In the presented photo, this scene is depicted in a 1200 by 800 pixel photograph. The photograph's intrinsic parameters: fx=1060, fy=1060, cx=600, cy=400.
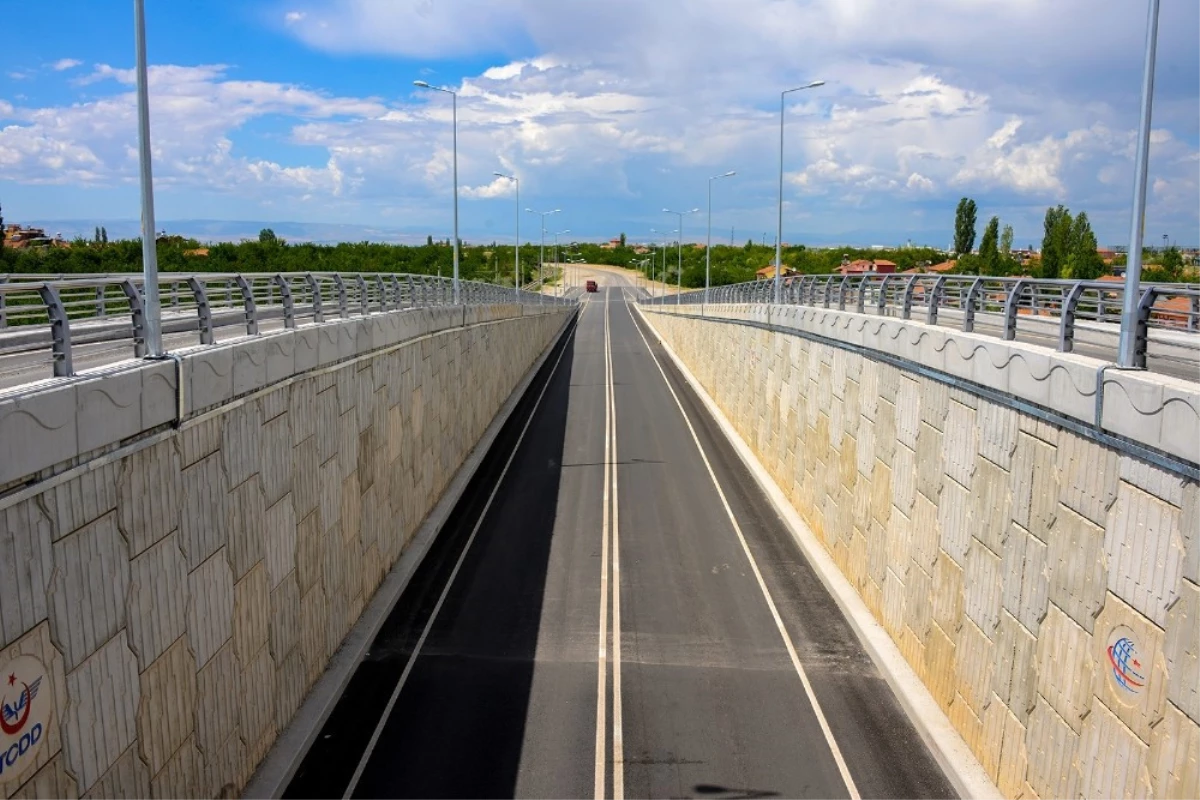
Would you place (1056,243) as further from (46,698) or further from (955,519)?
(46,698)

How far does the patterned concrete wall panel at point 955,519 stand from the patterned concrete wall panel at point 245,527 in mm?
8675

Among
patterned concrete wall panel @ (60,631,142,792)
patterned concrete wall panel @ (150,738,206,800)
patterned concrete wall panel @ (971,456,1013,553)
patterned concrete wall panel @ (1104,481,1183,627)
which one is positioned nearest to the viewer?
patterned concrete wall panel @ (60,631,142,792)

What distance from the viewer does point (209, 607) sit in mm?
10641

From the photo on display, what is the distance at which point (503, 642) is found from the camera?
1745 cm

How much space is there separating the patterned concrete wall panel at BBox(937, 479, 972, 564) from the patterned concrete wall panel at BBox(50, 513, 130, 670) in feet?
32.1

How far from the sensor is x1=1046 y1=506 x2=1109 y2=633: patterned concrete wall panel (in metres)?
9.73

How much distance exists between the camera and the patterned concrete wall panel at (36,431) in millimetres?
6809

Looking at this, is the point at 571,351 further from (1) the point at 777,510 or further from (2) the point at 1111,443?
(2) the point at 1111,443

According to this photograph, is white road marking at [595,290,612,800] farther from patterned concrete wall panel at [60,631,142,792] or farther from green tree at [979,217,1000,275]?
green tree at [979,217,1000,275]

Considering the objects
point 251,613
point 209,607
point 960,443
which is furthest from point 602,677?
point 209,607

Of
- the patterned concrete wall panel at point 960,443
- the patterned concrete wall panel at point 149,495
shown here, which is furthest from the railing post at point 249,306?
the patterned concrete wall panel at point 960,443

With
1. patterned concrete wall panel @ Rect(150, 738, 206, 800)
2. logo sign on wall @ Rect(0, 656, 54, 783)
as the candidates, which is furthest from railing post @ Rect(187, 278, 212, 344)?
logo sign on wall @ Rect(0, 656, 54, 783)

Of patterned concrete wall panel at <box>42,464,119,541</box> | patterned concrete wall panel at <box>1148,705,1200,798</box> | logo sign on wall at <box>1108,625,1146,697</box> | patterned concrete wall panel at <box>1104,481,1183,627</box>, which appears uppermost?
patterned concrete wall panel at <box>42,464,119,541</box>

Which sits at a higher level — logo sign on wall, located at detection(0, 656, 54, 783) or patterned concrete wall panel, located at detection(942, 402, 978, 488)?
patterned concrete wall panel, located at detection(942, 402, 978, 488)
